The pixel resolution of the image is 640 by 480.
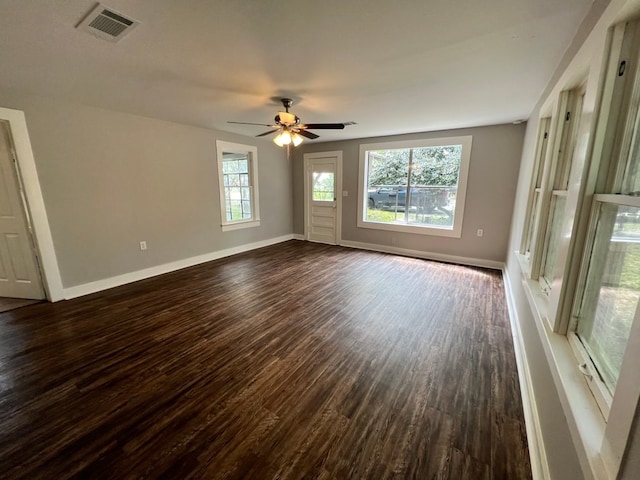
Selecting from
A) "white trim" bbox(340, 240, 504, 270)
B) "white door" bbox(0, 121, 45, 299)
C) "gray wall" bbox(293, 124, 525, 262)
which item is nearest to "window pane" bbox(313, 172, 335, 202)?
"white trim" bbox(340, 240, 504, 270)

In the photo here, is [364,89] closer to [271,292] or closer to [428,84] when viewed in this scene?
[428,84]

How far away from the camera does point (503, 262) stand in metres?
4.27

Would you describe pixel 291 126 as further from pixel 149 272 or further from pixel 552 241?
pixel 149 272

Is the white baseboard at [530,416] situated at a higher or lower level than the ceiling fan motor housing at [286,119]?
lower

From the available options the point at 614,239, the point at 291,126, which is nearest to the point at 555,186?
the point at 614,239

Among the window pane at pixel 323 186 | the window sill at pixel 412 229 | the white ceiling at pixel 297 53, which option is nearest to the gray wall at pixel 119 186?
the white ceiling at pixel 297 53

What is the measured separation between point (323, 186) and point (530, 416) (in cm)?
511

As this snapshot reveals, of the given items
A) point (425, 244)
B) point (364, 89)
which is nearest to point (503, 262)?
point (425, 244)

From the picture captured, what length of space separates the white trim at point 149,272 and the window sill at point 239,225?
38cm

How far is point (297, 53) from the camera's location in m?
1.92

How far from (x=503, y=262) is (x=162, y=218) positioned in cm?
550

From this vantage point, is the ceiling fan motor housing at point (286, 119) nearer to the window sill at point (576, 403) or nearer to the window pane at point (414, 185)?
the window pane at point (414, 185)

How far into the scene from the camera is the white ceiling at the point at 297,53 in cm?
146

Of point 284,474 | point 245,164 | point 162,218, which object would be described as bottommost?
point 284,474
